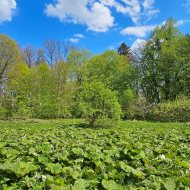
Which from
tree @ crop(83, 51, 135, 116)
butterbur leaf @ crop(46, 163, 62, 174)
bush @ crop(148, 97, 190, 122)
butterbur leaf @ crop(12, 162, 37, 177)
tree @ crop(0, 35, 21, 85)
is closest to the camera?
butterbur leaf @ crop(12, 162, 37, 177)

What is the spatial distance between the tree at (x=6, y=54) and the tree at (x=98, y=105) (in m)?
19.8

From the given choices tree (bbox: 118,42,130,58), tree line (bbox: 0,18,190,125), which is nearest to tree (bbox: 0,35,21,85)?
tree line (bbox: 0,18,190,125)

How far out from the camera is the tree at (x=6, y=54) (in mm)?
40125

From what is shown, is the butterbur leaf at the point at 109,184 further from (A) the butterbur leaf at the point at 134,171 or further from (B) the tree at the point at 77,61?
(B) the tree at the point at 77,61

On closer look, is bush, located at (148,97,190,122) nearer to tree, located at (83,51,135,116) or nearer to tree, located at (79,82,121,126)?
tree, located at (83,51,135,116)

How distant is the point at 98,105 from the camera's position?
2306 cm

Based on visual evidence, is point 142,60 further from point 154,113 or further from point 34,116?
point 34,116

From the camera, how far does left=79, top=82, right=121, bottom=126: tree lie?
2284cm

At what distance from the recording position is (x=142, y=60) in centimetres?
5009

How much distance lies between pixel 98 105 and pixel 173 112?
17.1 meters

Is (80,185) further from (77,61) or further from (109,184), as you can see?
(77,61)

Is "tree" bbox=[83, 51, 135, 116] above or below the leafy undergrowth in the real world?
above

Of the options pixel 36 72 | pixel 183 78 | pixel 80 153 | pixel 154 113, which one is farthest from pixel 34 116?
pixel 80 153

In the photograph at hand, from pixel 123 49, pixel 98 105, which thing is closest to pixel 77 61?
pixel 123 49
